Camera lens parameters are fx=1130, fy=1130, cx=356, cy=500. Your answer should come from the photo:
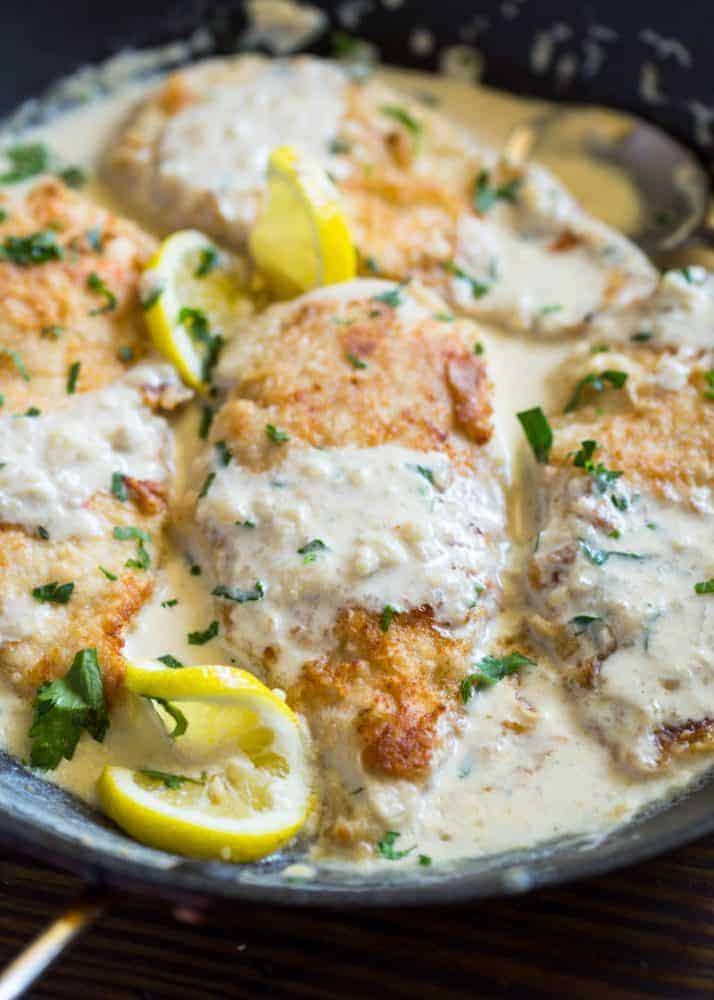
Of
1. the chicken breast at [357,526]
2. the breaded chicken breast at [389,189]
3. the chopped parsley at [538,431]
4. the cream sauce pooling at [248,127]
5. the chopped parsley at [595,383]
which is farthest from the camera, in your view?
the cream sauce pooling at [248,127]

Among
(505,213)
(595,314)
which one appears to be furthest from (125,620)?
(505,213)

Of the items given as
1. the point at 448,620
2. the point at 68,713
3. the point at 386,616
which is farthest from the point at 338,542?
the point at 68,713

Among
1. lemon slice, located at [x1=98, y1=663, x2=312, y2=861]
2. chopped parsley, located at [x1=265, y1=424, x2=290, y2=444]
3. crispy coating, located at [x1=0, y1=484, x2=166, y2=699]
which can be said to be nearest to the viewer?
lemon slice, located at [x1=98, y1=663, x2=312, y2=861]

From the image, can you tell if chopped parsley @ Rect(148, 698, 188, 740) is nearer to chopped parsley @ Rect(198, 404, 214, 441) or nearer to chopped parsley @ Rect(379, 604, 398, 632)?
chopped parsley @ Rect(379, 604, 398, 632)

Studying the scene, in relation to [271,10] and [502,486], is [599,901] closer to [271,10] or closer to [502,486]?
[502,486]

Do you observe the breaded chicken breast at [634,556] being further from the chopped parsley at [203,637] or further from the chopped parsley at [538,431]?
the chopped parsley at [203,637]

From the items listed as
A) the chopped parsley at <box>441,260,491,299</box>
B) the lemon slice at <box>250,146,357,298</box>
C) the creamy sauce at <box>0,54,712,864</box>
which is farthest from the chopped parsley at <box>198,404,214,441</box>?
the chopped parsley at <box>441,260,491,299</box>

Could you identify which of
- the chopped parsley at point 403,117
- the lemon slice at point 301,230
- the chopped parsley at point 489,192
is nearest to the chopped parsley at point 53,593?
the lemon slice at point 301,230
